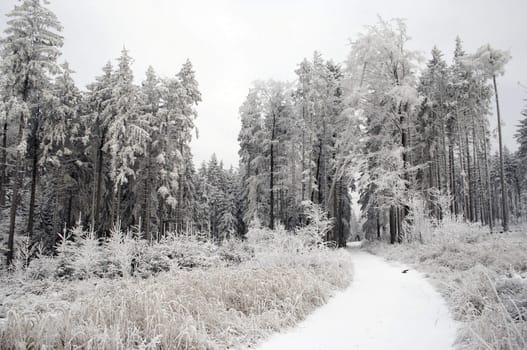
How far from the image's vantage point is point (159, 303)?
3.98m

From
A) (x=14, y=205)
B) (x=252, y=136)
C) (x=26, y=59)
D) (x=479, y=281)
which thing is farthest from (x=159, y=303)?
(x=252, y=136)

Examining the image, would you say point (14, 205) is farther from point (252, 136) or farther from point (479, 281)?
point (479, 281)

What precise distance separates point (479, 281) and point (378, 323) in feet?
5.91

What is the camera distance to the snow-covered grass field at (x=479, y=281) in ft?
9.85

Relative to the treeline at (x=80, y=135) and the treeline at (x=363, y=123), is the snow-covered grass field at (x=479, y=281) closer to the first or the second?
the treeline at (x=363, y=123)

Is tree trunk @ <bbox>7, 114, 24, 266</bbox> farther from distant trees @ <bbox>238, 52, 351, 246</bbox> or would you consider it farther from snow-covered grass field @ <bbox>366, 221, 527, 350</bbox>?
snow-covered grass field @ <bbox>366, 221, 527, 350</bbox>

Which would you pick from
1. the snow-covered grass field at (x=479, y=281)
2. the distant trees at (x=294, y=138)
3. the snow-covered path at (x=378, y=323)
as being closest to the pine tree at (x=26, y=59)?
the distant trees at (x=294, y=138)

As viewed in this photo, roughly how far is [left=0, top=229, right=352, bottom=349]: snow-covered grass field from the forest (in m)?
3.49

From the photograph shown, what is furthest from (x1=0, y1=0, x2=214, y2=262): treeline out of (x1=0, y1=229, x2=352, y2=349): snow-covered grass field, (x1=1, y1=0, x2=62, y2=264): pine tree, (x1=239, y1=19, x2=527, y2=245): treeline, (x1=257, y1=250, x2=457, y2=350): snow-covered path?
(x1=257, y1=250, x2=457, y2=350): snow-covered path

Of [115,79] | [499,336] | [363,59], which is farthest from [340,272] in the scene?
[115,79]

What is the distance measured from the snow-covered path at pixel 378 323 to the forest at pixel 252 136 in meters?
6.66

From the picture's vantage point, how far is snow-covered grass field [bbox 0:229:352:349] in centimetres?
345

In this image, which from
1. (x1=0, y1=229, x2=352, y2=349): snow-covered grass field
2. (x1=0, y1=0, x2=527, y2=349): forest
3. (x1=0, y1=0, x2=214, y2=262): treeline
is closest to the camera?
(x1=0, y1=229, x2=352, y2=349): snow-covered grass field

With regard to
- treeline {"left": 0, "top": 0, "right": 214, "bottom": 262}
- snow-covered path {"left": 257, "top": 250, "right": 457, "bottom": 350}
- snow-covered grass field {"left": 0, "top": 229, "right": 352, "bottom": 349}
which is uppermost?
treeline {"left": 0, "top": 0, "right": 214, "bottom": 262}
